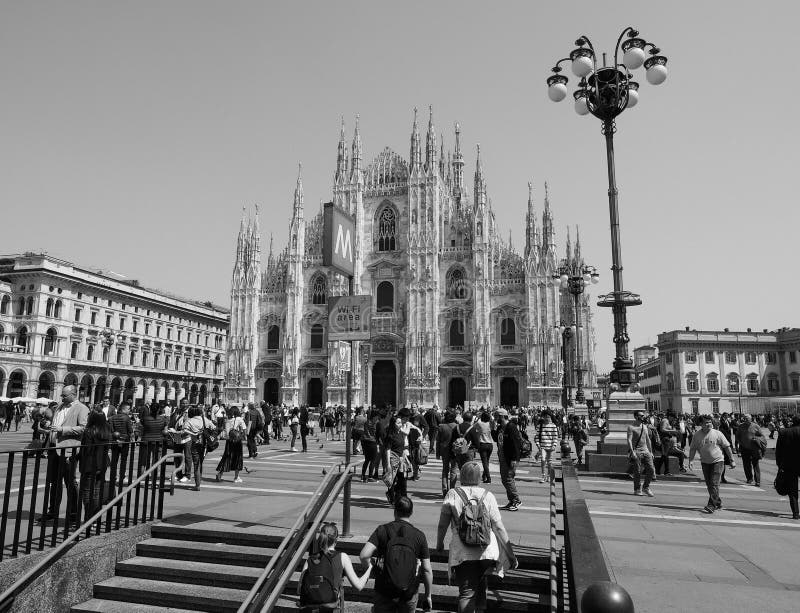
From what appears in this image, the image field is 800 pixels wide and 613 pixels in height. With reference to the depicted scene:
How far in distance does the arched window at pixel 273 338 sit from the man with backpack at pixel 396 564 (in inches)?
1846

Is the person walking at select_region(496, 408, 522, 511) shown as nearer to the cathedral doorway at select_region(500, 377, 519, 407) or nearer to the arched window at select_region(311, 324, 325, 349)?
the cathedral doorway at select_region(500, 377, 519, 407)

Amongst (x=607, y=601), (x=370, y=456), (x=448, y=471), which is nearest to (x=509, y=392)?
(x=370, y=456)

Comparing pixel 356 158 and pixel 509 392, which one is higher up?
pixel 356 158

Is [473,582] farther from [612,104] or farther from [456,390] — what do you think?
[456,390]

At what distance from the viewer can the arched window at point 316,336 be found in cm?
4953

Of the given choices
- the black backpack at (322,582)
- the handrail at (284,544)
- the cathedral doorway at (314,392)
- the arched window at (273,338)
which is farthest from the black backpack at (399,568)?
the arched window at (273,338)

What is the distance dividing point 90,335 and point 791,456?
192ft

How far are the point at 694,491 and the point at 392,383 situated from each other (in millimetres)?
35892

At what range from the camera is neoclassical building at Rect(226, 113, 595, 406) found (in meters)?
45.1

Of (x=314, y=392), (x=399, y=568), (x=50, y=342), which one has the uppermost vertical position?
(x=50, y=342)

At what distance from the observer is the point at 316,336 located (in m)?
49.7

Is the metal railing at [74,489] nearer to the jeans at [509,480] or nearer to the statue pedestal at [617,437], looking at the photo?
the jeans at [509,480]

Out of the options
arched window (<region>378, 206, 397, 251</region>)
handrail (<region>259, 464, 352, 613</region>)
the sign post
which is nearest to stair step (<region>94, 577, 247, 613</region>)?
handrail (<region>259, 464, 352, 613</region>)

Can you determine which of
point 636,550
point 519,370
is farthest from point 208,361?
point 636,550
